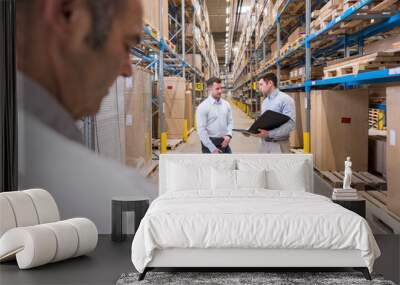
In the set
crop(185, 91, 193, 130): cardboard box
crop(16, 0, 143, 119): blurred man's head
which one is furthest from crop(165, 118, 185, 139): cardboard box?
crop(16, 0, 143, 119): blurred man's head

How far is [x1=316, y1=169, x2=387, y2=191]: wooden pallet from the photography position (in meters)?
5.49

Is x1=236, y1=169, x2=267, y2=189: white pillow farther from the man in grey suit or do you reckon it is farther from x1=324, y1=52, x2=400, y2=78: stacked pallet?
the man in grey suit

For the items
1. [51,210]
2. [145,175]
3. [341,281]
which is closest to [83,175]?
[145,175]

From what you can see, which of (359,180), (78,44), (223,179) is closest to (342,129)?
(359,180)

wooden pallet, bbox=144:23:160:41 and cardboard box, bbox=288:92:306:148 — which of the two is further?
cardboard box, bbox=288:92:306:148

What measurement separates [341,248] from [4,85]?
2786 millimetres

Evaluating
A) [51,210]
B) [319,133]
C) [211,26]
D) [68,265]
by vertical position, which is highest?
[211,26]

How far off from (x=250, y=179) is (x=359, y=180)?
131 cm

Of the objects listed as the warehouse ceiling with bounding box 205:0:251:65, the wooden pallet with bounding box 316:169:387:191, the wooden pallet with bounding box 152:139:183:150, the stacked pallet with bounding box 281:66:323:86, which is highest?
the warehouse ceiling with bounding box 205:0:251:65

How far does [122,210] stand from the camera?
4.91 m

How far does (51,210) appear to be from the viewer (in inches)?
181

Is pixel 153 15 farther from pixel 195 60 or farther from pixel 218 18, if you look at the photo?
pixel 195 60

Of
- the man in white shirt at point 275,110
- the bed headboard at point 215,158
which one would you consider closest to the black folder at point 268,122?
the man in white shirt at point 275,110

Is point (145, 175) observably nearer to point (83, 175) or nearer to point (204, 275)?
point (83, 175)
